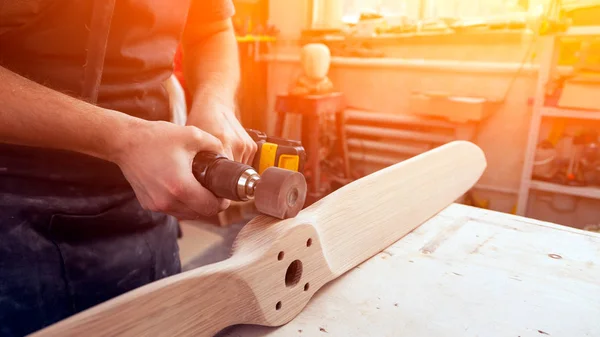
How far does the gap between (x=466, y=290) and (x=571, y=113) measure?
1798mm

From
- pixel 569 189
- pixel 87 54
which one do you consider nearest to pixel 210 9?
pixel 87 54

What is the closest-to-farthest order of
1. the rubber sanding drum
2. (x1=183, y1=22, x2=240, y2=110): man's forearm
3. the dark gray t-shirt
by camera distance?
the rubber sanding drum < the dark gray t-shirt < (x1=183, y1=22, x2=240, y2=110): man's forearm

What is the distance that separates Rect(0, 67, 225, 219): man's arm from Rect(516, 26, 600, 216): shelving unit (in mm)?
1972

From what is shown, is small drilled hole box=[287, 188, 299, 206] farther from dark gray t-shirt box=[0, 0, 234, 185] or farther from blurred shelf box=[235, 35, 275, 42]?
blurred shelf box=[235, 35, 275, 42]

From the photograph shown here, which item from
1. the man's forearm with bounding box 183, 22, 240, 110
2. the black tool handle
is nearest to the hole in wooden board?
the black tool handle

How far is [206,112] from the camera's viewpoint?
2.45ft

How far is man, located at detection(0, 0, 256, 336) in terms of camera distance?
540 mm

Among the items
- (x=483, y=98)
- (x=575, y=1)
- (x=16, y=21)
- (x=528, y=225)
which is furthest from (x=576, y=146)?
(x=16, y=21)

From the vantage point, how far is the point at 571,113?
6.66 ft

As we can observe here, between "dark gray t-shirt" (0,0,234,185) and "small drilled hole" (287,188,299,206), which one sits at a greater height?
"dark gray t-shirt" (0,0,234,185)

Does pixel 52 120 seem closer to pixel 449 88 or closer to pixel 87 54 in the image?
pixel 87 54

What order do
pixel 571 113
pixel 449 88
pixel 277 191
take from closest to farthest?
pixel 277 191, pixel 571 113, pixel 449 88

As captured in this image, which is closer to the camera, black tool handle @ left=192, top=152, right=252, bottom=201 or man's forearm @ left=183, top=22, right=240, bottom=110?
black tool handle @ left=192, top=152, right=252, bottom=201

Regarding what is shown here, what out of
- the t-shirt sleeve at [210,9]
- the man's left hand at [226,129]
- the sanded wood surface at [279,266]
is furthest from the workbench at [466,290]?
the t-shirt sleeve at [210,9]
